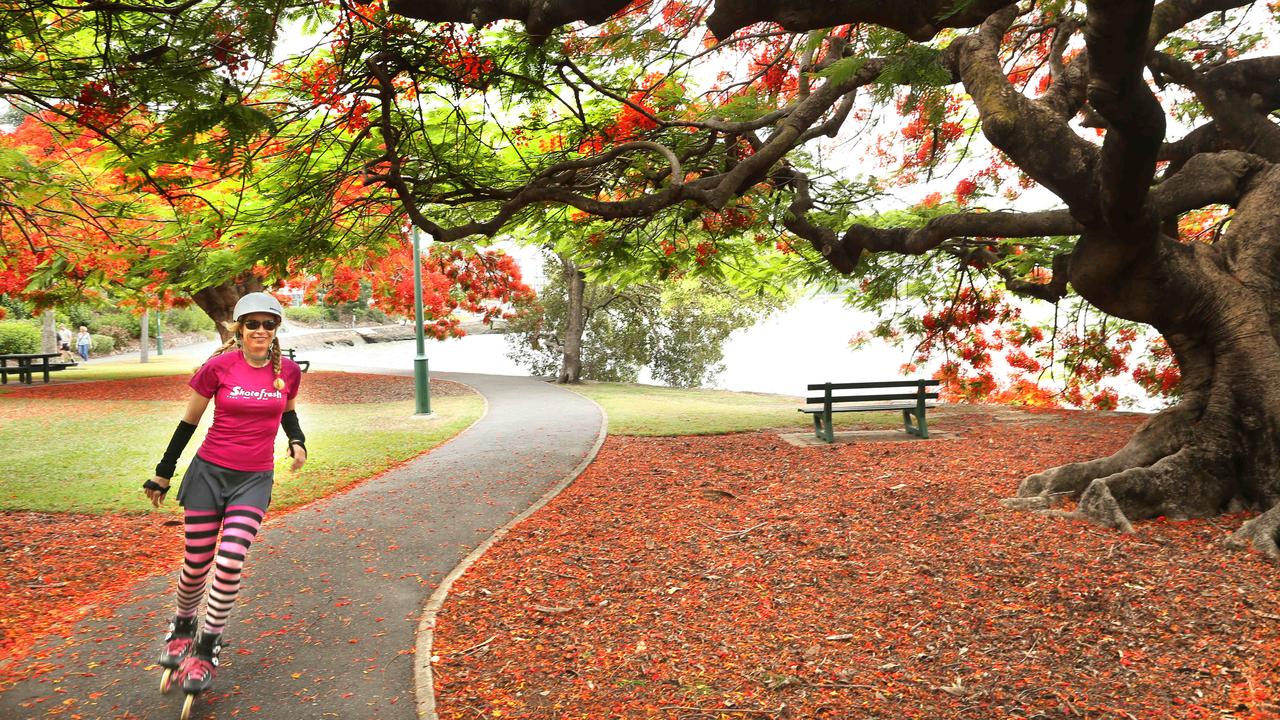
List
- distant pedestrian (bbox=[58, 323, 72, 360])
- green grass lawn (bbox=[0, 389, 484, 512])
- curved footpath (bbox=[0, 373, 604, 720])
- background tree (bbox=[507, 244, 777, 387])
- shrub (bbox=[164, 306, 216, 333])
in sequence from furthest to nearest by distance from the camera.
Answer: shrub (bbox=[164, 306, 216, 333]), distant pedestrian (bbox=[58, 323, 72, 360]), background tree (bbox=[507, 244, 777, 387]), green grass lawn (bbox=[0, 389, 484, 512]), curved footpath (bbox=[0, 373, 604, 720])

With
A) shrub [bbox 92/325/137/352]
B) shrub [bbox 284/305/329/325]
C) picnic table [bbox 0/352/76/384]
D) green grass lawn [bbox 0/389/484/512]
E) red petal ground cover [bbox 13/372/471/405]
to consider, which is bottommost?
green grass lawn [bbox 0/389/484/512]

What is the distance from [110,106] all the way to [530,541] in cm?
419

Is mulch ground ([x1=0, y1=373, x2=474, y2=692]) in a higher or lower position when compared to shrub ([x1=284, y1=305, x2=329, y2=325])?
lower

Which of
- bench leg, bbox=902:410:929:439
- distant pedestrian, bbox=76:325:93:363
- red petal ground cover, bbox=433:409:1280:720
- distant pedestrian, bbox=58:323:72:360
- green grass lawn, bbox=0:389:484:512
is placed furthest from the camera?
distant pedestrian, bbox=76:325:93:363

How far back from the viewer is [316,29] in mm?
5848

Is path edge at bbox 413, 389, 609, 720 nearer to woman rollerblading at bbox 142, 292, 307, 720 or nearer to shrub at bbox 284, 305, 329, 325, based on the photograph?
woman rollerblading at bbox 142, 292, 307, 720

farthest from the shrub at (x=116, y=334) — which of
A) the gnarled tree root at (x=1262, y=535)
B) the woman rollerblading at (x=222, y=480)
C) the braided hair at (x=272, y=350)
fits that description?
the gnarled tree root at (x=1262, y=535)

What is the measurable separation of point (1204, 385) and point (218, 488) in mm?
7564

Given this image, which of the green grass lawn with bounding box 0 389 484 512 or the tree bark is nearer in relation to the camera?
the green grass lawn with bounding box 0 389 484 512

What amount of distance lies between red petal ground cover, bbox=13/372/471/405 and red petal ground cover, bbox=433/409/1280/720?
44.7ft

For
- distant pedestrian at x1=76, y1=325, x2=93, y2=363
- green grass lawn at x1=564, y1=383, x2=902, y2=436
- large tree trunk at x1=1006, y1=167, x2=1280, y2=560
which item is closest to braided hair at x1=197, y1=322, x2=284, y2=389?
large tree trunk at x1=1006, y1=167, x2=1280, y2=560

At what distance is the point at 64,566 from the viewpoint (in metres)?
5.68

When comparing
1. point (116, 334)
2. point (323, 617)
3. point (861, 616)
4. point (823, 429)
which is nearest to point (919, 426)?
point (823, 429)

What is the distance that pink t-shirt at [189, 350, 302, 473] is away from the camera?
145 inches
